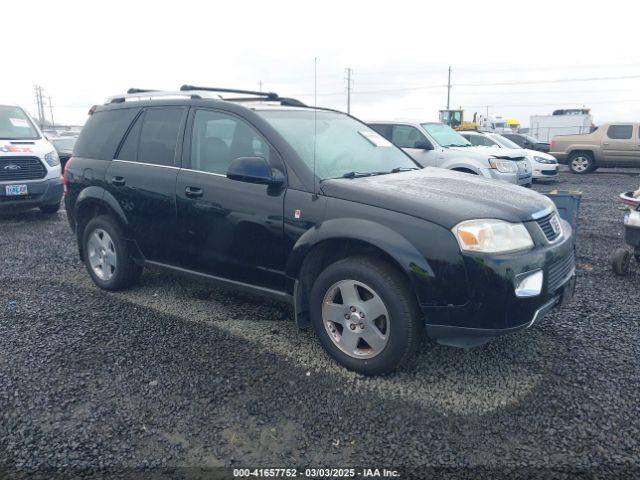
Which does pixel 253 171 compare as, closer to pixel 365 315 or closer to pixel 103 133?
pixel 365 315

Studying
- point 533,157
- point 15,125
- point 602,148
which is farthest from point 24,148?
point 602,148

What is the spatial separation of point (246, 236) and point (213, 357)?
89 cm

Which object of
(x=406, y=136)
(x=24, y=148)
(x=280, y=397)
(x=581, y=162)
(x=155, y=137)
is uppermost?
(x=155, y=137)

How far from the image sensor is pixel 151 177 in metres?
4.30

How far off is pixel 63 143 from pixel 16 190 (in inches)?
299

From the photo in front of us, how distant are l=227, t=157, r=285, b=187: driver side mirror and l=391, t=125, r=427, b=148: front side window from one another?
22.7 feet

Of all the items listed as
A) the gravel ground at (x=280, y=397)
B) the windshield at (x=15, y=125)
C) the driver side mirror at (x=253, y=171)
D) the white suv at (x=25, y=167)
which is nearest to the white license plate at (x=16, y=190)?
the white suv at (x=25, y=167)

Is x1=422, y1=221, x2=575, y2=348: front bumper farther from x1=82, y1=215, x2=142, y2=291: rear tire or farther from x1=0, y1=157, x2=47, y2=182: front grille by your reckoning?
x1=0, y1=157, x2=47, y2=182: front grille

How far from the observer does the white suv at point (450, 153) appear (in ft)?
30.8

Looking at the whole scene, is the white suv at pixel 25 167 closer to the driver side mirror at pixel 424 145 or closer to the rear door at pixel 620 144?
the driver side mirror at pixel 424 145

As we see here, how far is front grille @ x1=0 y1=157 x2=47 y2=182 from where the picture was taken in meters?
8.07

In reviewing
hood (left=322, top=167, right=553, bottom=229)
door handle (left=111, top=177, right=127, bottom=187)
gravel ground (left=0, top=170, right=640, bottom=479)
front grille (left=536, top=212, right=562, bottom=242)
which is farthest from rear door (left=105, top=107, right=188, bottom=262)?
front grille (left=536, top=212, right=562, bottom=242)

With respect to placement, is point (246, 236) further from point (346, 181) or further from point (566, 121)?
point (566, 121)

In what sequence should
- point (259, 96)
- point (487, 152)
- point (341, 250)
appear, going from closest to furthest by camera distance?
point (341, 250), point (259, 96), point (487, 152)
